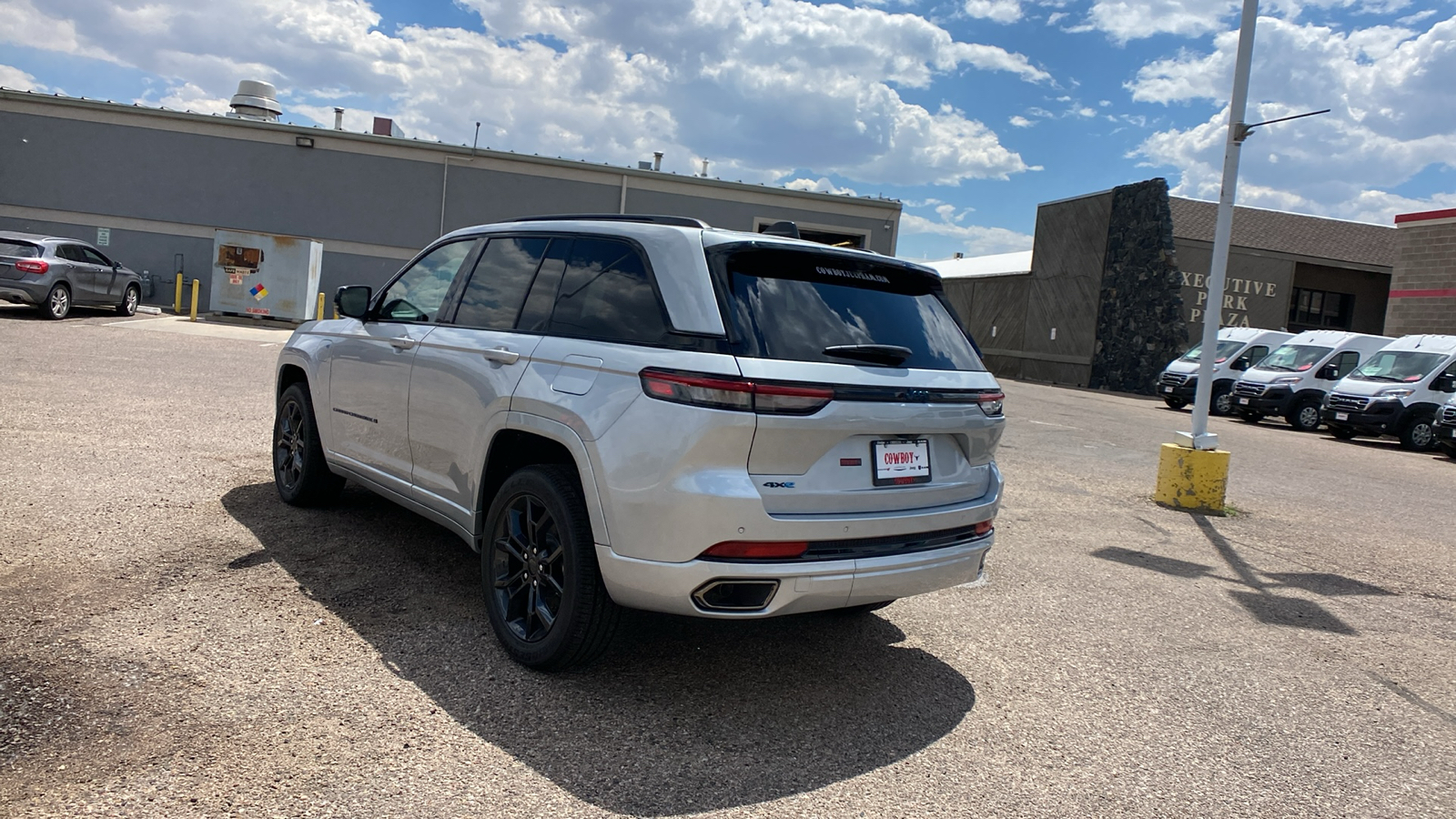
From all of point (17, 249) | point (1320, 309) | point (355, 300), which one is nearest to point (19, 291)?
point (17, 249)

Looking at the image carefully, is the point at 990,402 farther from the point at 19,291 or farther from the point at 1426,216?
the point at 1426,216

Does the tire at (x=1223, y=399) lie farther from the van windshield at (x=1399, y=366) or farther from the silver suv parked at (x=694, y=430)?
the silver suv parked at (x=694, y=430)

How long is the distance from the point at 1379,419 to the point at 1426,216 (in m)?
14.8

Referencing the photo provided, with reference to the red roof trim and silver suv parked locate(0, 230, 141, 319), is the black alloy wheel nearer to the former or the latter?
silver suv parked locate(0, 230, 141, 319)

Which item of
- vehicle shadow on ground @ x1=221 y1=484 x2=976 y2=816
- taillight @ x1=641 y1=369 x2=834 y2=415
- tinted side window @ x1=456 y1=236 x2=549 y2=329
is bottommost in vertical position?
vehicle shadow on ground @ x1=221 y1=484 x2=976 y2=816

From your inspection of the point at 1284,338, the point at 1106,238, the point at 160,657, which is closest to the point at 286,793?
the point at 160,657

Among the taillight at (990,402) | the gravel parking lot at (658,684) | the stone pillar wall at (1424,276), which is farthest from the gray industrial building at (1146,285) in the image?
the taillight at (990,402)

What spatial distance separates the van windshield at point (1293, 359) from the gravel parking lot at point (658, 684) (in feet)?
56.8

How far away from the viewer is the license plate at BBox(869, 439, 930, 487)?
3.50 metres

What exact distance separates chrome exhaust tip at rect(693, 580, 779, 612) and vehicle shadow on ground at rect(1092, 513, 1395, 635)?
3.57m

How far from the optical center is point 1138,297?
3206cm

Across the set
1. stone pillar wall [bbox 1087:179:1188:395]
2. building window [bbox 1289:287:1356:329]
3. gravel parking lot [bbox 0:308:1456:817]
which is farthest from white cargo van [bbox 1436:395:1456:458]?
building window [bbox 1289:287:1356:329]

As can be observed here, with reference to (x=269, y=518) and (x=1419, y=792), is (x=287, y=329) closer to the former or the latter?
(x=269, y=518)

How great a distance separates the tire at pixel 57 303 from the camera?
60.0ft
